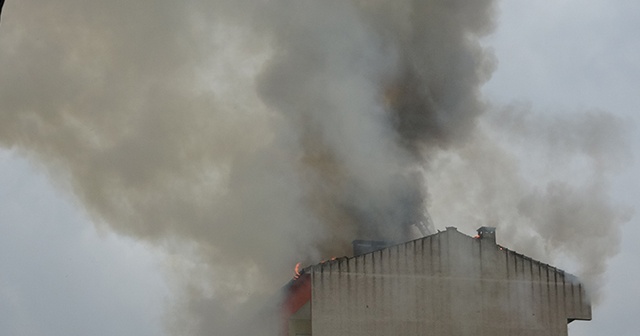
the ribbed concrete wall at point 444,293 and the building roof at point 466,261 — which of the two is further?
the building roof at point 466,261

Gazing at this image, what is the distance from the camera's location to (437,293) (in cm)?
3934

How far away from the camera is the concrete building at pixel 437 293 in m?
38.0

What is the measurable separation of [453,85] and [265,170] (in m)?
9.34

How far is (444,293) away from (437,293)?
0.29 m

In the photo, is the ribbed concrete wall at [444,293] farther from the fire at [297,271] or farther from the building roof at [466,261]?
the fire at [297,271]

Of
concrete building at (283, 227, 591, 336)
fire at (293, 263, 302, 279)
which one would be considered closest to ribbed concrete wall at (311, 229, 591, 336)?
concrete building at (283, 227, 591, 336)

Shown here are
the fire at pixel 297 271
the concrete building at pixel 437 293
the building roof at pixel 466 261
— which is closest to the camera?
the concrete building at pixel 437 293

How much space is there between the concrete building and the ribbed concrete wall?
4 cm

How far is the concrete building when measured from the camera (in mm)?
38031

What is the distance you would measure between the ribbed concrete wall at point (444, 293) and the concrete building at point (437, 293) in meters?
0.04

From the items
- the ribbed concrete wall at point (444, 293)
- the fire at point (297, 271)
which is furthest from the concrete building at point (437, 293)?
the fire at point (297, 271)

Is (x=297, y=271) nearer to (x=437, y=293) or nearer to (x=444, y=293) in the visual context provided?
(x=437, y=293)

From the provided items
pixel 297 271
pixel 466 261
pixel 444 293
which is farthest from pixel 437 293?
pixel 297 271

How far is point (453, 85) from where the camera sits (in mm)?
46625
